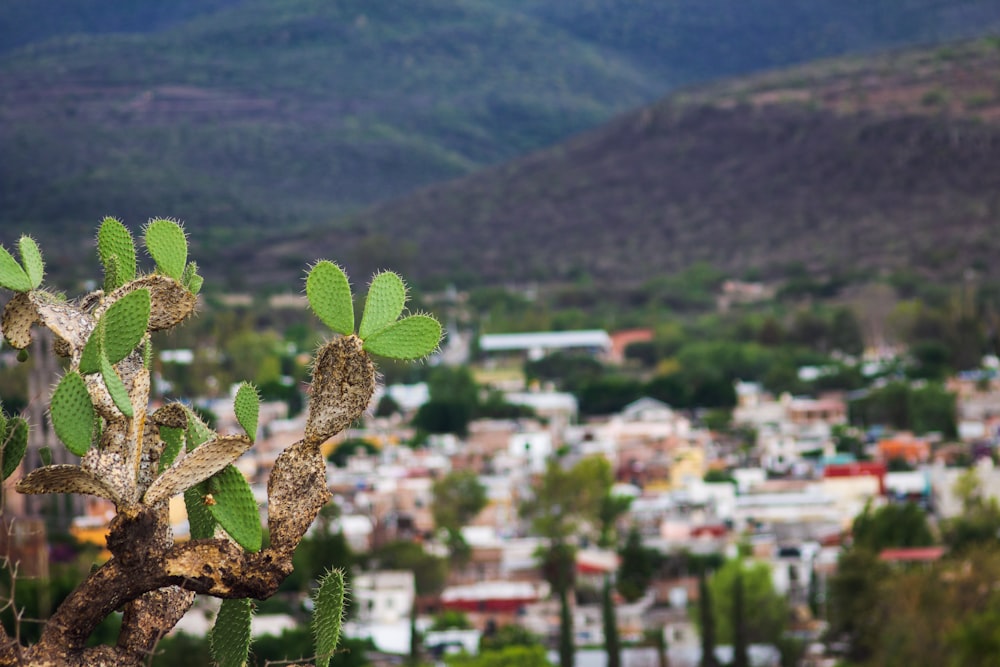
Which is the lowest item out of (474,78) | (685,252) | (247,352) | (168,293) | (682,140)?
(168,293)

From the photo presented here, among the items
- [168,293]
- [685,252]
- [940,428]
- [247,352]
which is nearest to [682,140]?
[685,252]

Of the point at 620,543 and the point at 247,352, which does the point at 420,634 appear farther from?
the point at 247,352

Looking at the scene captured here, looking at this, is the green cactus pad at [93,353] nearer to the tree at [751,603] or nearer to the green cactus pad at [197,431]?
the green cactus pad at [197,431]

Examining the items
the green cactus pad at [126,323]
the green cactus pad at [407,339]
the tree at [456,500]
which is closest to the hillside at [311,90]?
the tree at [456,500]

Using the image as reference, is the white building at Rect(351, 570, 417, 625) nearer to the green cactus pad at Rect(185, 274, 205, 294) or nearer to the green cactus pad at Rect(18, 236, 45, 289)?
the green cactus pad at Rect(185, 274, 205, 294)

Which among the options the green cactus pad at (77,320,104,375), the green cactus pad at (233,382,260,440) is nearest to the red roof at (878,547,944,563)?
the green cactus pad at (233,382,260,440)
